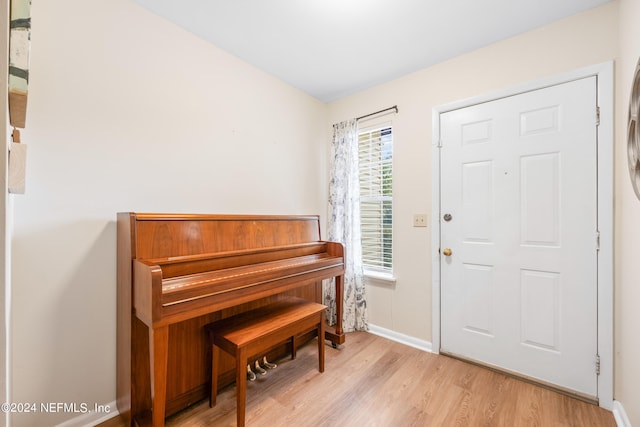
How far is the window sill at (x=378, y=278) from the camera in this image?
99.1 inches

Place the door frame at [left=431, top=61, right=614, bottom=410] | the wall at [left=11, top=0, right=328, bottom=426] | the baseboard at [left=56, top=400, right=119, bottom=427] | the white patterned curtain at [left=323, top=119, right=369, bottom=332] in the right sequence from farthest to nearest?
1. the white patterned curtain at [left=323, top=119, right=369, bottom=332]
2. the door frame at [left=431, top=61, right=614, bottom=410]
3. the baseboard at [left=56, top=400, right=119, bottom=427]
4. the wall at [left=11, top=0, right=328, bottom=426]

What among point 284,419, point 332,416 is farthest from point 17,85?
point 332,416

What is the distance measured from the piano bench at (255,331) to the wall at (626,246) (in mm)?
1688

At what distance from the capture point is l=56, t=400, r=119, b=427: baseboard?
1.44 metres

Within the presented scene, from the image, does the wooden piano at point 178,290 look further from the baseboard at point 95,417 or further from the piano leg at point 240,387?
the piano leg at point 240,387

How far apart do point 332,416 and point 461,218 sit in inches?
65.3

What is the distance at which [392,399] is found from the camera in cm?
170

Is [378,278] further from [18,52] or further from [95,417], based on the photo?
[18,52]

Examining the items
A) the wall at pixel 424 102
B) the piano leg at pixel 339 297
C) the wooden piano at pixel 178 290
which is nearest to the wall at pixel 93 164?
the wooden piano at pixel 178 290

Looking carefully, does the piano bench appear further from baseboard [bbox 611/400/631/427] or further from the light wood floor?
baseboard [bbox 611/400/631/427]

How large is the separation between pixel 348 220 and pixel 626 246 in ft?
6.09

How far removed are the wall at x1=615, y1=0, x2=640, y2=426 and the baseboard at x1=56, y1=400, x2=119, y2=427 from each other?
2.74 metres

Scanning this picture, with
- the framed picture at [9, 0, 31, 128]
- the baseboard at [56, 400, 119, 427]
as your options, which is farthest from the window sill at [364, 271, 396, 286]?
the framed picture at [9, 0, 31, 128]

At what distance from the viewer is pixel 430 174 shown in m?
2.28
